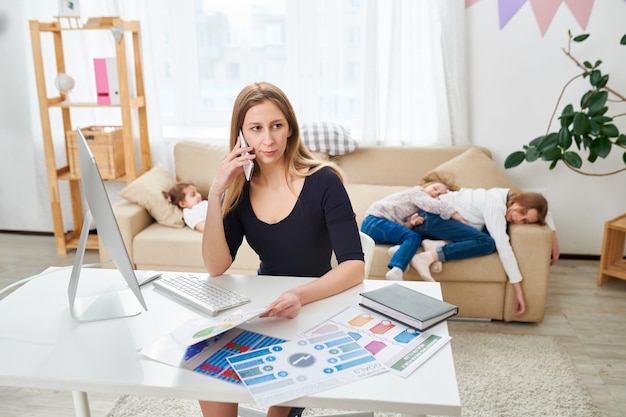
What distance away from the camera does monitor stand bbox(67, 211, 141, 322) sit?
153 cm

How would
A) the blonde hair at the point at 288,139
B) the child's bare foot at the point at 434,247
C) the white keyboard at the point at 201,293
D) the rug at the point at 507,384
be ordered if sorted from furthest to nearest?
the child's bare foot at the point at 434,247
the rug at the point at 507,384
the blonde hair at the point at 288,139
the white keyboard at the point at 201,293

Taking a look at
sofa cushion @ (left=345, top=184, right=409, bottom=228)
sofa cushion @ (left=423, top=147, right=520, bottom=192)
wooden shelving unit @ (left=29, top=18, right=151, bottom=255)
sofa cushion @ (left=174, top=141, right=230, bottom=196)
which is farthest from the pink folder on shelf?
sofa cushion @ (left=423, top=147, right=520, bottom=192)

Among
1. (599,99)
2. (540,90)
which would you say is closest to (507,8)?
(540,90)

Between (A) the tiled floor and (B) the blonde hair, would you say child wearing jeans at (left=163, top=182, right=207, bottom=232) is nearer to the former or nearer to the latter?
(A) the tiled floor

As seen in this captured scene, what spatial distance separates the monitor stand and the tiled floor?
91cm

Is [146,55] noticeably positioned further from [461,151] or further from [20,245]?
[461,151]

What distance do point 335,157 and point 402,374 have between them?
2.62 m

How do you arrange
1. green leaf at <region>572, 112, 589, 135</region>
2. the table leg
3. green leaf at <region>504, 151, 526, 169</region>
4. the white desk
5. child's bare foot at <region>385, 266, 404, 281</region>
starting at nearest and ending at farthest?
the white desk
the table leg
child's bare foot at <region>385, 266, 404, 281</region>
green leaf at <region>572, 112, 589, 135</region>
green leaf at <region>504, 151, 526, 169</region>

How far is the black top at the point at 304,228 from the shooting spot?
184cm

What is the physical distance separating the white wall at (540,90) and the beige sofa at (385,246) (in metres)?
0.30

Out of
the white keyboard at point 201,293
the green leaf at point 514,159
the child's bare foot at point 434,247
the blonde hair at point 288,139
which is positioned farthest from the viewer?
the green leaf at point 514,159

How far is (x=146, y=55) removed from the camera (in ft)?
12.8

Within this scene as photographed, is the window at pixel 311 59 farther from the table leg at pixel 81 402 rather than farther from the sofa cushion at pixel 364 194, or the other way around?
the table leg at pixel 81 402

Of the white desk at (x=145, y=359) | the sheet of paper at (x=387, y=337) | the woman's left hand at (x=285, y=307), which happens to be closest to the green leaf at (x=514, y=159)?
the white desk at (x=145, y=359)
